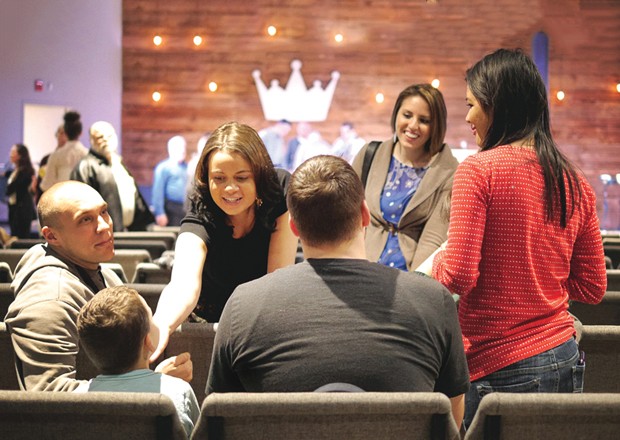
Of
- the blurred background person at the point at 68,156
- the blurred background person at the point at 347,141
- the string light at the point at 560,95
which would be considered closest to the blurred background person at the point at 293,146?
the blurred background person at the point at 347,141

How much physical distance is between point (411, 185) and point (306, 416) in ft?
6.86

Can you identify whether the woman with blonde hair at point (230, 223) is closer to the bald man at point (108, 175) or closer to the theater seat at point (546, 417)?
the theater seat at point (546, 417)

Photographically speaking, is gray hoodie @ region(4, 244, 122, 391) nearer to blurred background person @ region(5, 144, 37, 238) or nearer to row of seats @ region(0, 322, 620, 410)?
row of seats @ region(0, 322, 620, 410)

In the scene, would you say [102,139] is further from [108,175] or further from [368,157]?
[368,157]

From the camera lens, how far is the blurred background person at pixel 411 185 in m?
3.42

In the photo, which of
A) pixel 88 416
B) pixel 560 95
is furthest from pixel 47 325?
pixel 560 95

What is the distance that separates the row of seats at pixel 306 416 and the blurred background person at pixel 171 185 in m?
8.72

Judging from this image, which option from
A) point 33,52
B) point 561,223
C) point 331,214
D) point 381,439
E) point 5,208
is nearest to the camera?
point 381,439

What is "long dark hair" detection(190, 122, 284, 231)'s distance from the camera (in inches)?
104

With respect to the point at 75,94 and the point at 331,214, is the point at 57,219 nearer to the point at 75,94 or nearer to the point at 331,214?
the point at 331,214

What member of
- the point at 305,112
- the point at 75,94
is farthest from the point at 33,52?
the point at 305,112

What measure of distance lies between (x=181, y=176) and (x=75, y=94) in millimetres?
3252

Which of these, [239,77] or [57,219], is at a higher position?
[239,77]

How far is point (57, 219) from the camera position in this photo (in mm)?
2436
